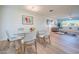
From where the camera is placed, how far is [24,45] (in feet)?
6.35

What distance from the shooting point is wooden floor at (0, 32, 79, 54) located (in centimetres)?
191

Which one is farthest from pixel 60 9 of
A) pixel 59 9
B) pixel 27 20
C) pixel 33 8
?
pixel 27 20

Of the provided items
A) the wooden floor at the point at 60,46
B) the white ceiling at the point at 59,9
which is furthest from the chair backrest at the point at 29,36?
the white ceiling at the point at 59,9

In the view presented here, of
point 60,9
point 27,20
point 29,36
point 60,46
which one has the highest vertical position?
point 60,9

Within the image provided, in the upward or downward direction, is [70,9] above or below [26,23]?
above

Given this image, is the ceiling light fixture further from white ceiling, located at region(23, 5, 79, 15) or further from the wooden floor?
the wooden floor

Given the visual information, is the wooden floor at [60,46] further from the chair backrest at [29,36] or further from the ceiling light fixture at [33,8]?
the ceiling light fixture at [33,8]

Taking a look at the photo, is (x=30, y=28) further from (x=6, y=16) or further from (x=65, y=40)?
(x=65, y=40)

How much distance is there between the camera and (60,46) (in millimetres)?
1937

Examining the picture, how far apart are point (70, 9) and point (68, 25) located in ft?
0.90

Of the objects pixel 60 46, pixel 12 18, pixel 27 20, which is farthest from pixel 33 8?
pixel 60 46

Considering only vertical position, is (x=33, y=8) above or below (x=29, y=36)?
above

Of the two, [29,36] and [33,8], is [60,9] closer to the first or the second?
[33,8]
